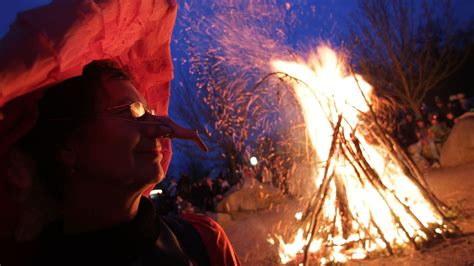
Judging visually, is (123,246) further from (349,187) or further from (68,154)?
(349,187)

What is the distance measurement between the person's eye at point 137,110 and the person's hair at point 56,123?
125 mm

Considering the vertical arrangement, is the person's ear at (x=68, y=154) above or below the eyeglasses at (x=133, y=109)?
below

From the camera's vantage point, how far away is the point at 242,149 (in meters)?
21.5

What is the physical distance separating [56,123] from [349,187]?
4.03 meters

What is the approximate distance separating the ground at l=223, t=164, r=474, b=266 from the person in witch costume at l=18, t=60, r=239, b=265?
340 cm

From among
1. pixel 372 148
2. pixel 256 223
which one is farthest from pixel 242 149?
pixel 372 148

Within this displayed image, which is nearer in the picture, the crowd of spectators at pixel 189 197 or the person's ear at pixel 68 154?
the person's ear at pixel 68 154

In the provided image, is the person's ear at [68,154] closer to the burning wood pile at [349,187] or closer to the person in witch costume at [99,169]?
the person in witch costume at [99,169]

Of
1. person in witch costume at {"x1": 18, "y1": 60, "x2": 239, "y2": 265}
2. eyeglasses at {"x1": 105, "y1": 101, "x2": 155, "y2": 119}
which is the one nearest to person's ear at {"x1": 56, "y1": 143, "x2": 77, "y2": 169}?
person in witch costume at {"x1": 18, "y1": 60, "x2": 239, "y2": 265}

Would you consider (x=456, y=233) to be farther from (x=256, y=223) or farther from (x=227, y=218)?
(x=227, y=218)

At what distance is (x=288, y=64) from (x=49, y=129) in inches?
148

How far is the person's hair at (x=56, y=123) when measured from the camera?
1260 millimetres

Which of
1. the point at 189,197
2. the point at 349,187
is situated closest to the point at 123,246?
the point at 349,187

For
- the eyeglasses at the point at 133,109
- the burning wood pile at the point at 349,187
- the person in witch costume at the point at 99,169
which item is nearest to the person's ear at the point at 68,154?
the person in witch costume at the point at 99,169
